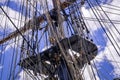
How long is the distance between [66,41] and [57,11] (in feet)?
6.71

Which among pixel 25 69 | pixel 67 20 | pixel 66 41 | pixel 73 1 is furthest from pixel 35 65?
pixel 73 1

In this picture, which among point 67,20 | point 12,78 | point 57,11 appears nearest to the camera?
point 12,78

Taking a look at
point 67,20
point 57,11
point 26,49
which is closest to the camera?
point 26,49

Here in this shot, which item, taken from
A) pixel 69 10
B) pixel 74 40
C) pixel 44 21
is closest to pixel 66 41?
pixel 74 40

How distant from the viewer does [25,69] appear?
→ 27.7ft

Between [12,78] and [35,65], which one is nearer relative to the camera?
[12,78]

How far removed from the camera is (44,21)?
34.0 ft

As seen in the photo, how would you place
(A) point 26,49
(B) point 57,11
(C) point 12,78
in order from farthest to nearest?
(B) point 57,11 → (A) point 26,49 → (C) point 12,78

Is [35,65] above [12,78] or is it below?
below

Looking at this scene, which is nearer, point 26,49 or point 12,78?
point 12,78

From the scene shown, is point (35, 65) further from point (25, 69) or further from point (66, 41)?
point (66, 41)

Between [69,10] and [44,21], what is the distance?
3.69 feet

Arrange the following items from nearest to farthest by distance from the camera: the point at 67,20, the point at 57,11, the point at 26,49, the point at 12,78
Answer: the point at 12,78 < the point at 26,49 < the point at 67,20 < the point at 57,11

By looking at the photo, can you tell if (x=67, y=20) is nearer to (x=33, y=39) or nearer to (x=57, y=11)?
(x=57, y=11)
